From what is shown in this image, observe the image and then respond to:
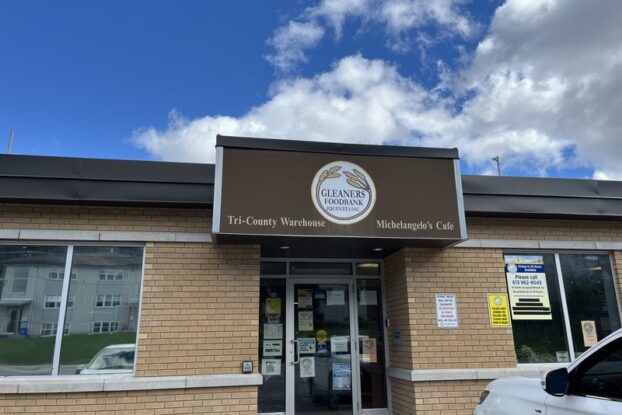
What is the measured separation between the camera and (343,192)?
6.51 meters

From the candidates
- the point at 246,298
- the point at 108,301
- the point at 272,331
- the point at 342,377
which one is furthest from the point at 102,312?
the point at 342,377

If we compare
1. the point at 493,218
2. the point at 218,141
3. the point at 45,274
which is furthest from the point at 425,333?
the point at 45,274

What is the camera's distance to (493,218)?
25.6 ft

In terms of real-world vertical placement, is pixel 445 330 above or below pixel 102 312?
below

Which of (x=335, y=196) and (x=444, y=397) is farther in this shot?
(x=444, y=397)

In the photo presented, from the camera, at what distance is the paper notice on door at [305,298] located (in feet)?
26.6

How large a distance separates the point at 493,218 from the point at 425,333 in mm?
2210

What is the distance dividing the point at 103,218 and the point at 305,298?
345cm

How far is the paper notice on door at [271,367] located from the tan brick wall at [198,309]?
3.93 feet

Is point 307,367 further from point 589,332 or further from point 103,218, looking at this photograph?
point 589,332

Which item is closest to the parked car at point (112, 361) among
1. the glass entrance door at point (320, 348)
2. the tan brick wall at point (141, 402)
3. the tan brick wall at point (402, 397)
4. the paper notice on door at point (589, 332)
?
the tan brick wall at point (141, 402)

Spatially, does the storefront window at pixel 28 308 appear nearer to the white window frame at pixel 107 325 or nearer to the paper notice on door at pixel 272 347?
the white window frame at pixel 107 325

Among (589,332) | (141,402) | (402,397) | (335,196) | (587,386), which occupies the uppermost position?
(335,196)

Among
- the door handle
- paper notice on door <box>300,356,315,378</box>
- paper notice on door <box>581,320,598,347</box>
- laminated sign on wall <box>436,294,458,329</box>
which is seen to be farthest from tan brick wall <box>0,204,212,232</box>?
paper notice on door <box>581,320,598,347</box>
